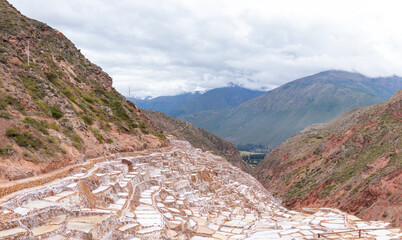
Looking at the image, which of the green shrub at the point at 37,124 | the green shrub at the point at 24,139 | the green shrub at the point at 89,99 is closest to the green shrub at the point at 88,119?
the green shrub at the point at 89,99

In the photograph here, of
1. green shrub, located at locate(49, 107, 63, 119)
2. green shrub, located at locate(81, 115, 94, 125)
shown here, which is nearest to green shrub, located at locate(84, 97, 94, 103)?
green shrub, located at locate(81, 115, 94, 125)

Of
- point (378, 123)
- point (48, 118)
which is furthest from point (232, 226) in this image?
point (378, 123)

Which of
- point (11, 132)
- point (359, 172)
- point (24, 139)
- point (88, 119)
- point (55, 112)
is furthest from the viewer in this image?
point (359, 172)

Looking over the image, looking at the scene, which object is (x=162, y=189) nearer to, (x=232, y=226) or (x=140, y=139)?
(x=232, y=226)

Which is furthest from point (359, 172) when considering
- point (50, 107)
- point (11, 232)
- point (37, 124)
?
point (11, 232)

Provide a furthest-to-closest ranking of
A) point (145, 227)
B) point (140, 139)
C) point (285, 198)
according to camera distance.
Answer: point (285, 198) → point (140, 139) → point (145, 227)

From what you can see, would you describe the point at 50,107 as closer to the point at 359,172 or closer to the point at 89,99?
the point at 89,99

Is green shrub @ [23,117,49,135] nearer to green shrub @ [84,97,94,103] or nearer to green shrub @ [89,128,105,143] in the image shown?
green shrub @ [89,128,105,143]
